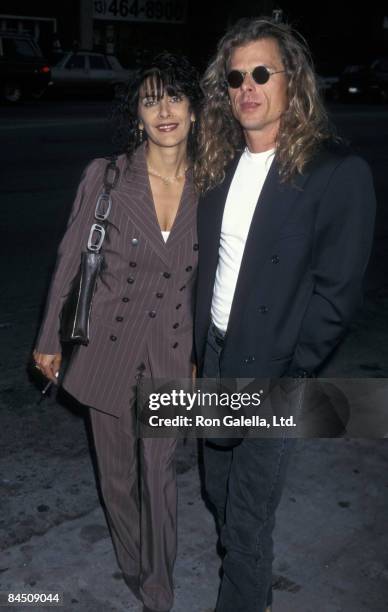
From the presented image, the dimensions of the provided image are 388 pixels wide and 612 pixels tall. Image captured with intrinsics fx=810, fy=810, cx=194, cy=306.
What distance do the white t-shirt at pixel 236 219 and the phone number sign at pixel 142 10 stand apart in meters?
35.2

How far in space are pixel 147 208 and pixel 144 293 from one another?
310 mm

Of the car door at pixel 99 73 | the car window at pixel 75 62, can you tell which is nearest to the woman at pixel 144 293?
the car door at pixel 99 73

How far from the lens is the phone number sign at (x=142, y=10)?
35781 millimetres

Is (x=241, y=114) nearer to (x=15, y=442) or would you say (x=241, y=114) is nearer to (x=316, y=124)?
(x=316, y=124)

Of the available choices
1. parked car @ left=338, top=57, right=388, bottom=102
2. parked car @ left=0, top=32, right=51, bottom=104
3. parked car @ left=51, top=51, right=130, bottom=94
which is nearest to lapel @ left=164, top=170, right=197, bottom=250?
parked car @ left=0, top=32, right=51, bottom=104

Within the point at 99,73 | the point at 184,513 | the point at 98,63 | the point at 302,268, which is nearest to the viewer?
the point at 302,268

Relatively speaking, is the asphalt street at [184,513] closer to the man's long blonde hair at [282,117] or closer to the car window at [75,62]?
the man's long blonde hair at [282,117]

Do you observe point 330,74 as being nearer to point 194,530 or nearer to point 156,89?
point 194,530

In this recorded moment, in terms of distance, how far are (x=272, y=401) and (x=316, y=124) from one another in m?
0.96

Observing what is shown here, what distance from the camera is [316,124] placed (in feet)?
9.00

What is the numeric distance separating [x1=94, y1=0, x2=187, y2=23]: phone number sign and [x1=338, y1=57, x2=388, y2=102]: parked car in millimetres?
9351

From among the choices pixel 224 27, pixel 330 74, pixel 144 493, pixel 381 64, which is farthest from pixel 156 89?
pixel 330 74

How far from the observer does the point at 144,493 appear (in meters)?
3.06

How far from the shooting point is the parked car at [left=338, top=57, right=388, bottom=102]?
1297 inches
